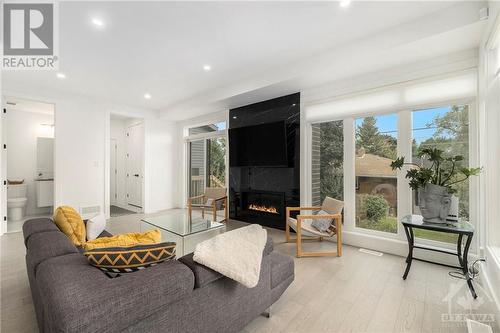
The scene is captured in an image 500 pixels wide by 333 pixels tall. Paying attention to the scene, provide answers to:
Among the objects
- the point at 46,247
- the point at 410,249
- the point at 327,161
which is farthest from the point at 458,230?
the point at 46,247

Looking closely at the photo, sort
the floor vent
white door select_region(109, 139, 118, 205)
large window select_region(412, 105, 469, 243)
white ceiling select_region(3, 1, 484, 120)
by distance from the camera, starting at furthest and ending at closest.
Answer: white door select_region(109, 139, 118, 205), the floor vent, large window select_region(412, 105, 469, 243), white ceiling select_region(3, 1, 484, 120)

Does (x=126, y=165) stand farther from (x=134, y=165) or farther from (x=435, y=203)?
(x=435, y=203)

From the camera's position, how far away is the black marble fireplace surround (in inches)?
163

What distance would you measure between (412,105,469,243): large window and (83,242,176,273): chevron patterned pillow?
3.23 m

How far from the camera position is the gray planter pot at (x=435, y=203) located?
236 cm

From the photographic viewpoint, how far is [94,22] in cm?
242

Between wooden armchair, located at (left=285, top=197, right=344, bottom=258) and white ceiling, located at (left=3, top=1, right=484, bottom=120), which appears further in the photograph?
wooden armchair, located at (left=285, top=197, right=344, bottom=258)

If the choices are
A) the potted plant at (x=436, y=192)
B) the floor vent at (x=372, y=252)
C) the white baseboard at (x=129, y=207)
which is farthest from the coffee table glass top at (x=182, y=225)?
the white baseboard at (x=129, y=207)

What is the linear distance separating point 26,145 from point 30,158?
1.02 feet

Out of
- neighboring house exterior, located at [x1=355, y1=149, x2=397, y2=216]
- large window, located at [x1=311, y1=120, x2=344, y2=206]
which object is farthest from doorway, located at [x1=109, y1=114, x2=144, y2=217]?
neighboring house exterior, located at [x1=355, y1=149, x2=397, y2=216]

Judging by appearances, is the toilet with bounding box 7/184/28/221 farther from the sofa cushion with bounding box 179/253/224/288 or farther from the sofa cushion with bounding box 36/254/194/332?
the sofa cushion with bounding box 179/253/224/288

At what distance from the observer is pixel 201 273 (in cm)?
128

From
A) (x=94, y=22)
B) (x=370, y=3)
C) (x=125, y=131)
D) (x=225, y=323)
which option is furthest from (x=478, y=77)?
(x=125, y=131)

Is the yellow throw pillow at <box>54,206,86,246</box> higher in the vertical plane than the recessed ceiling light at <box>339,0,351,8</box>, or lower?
lower
